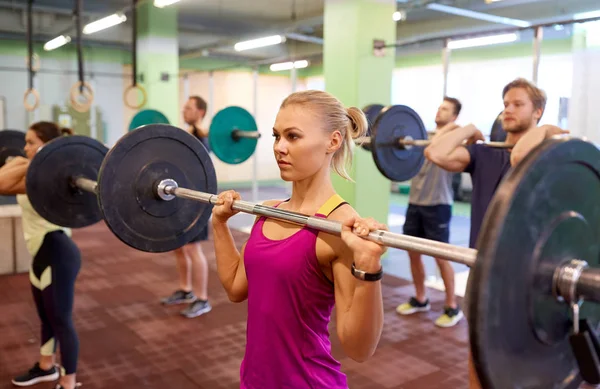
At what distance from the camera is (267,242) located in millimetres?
1180

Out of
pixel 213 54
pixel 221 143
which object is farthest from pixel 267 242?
pixel 213 54

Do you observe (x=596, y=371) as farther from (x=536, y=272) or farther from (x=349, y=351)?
(x=349, y=351)

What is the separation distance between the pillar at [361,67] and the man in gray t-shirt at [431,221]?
1.09 metres

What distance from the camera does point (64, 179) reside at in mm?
2152

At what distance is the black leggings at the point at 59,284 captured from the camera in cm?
220

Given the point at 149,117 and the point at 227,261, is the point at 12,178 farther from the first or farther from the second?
the point at 149,117

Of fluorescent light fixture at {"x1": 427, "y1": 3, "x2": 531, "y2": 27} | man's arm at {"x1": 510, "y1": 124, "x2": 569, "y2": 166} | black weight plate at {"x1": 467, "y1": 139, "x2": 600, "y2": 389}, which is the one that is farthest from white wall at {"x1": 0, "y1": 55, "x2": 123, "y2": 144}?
black weight plate at {"x1": 467, "y1": 139, "x2": 600, "y2": 389}

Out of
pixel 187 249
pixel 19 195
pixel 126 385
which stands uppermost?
pixel 19 195

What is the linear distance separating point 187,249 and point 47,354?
1.17 m

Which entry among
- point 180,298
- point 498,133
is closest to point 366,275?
point 498,133

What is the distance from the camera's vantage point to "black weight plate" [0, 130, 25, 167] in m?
3.30

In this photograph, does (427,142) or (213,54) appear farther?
(213,54)

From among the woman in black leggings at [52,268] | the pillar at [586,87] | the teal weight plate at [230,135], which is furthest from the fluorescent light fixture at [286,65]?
the woman in black leggings at [52,268]

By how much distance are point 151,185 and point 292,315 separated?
839 mm
